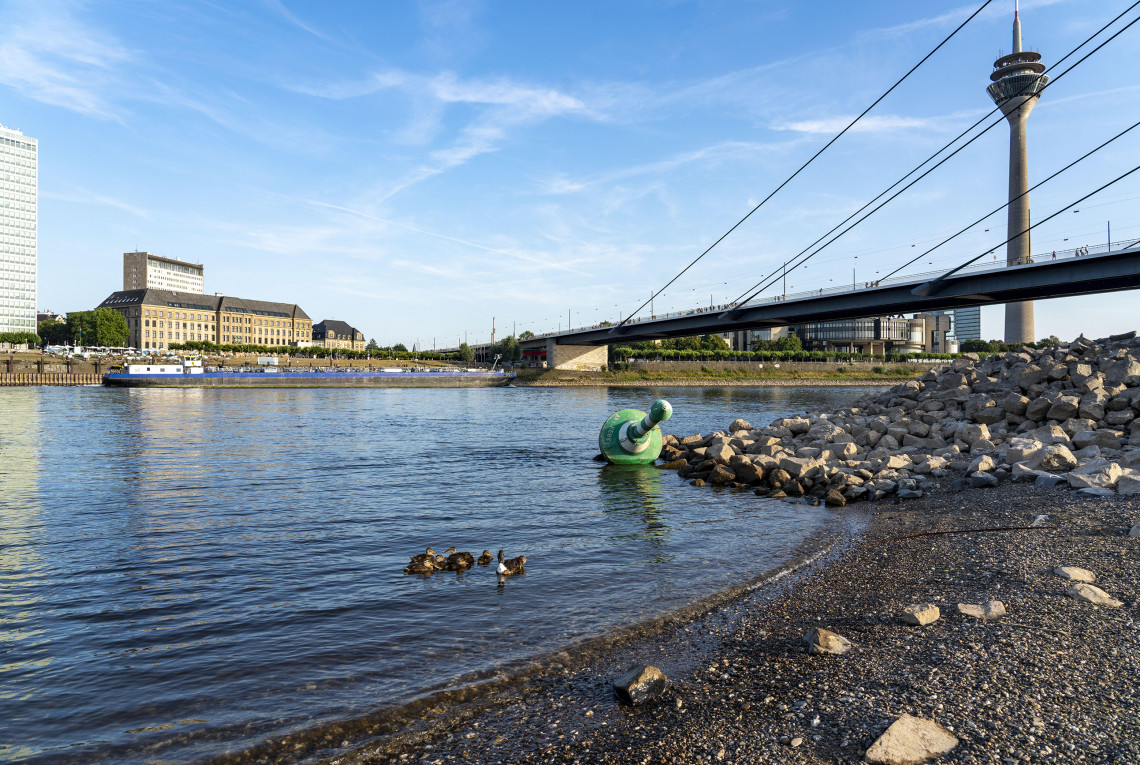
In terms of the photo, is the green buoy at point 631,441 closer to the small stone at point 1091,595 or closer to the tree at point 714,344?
the small stone at point 1091,595

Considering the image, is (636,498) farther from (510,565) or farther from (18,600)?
(18,600)

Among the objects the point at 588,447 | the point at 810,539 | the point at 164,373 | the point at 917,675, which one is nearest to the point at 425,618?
the point at 917,675

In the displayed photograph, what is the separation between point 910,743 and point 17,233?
208 meters

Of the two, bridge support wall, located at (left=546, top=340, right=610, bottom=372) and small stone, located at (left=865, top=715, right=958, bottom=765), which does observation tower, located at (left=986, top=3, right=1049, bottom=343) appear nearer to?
bridge support wall, located at (left=546, top=340, right=610, bottom=372)

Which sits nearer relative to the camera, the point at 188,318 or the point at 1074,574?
the point at 1074,574

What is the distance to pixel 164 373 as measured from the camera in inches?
3831

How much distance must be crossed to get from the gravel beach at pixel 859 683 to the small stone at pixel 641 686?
0.32 ft

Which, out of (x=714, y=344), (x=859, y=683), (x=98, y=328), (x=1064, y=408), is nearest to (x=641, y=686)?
(x=859, y=683)

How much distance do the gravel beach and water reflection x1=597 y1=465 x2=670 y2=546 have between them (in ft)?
13.2

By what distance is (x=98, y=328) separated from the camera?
153750 millimetres

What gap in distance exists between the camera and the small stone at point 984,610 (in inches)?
256

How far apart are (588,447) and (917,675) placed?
23.1m

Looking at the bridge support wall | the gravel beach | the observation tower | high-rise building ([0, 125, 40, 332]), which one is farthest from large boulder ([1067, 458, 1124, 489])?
high-rise building ([0, 125, 40, 332])

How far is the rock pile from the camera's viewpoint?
47.1 ft
